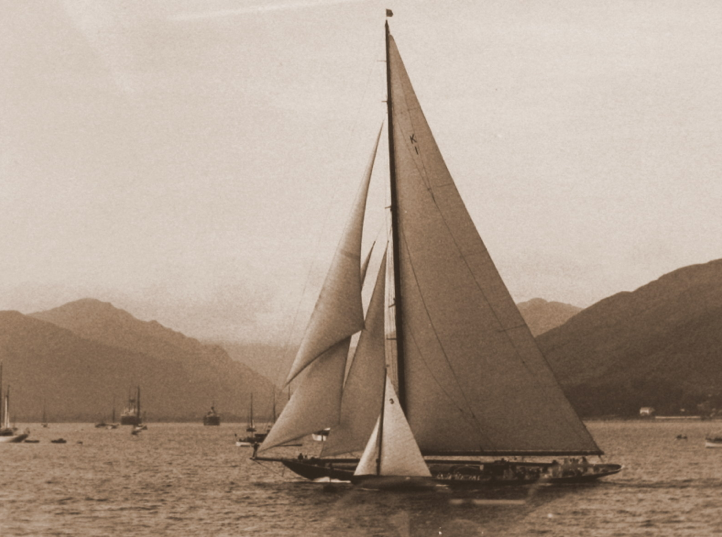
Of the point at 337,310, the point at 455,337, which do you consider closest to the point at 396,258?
the point at 337,310

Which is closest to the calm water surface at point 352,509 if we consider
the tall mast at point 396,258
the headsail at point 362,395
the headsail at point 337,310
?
the headsail at point 362,395

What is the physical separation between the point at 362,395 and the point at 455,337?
5.24m

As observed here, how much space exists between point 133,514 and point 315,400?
12227 millimetres

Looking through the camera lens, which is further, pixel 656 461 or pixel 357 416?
pixel 656 461

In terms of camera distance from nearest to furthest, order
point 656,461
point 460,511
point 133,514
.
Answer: point 460,511 → point 133,514 → point 656,461

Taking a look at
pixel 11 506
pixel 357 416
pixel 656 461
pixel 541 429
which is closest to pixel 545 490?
pixel 541 429

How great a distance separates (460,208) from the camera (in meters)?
52.0

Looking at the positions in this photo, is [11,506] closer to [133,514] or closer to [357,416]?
[133,514]

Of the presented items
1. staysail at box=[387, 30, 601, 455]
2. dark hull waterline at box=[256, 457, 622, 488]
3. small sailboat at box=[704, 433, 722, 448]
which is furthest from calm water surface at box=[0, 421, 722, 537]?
small sailboat at box=[704, 433, 722, 448]

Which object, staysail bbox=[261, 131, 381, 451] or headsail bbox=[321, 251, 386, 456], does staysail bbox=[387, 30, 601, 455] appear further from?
staysail bbox=[261, 131, 381, 451]

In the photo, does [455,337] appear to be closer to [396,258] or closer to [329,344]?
[396,258]

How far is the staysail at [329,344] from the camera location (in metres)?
50.7

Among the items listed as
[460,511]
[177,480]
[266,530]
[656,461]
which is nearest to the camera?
[266,530]

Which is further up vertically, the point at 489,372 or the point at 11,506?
the point at 489,372
